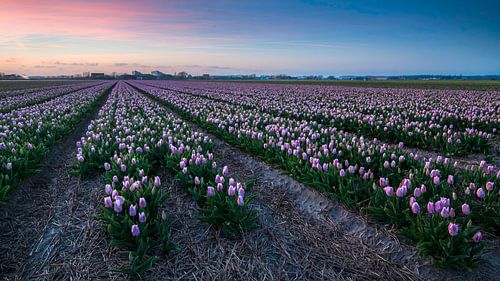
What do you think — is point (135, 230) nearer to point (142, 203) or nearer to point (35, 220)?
point (142, 203)

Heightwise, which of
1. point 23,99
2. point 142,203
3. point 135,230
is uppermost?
point 142,203

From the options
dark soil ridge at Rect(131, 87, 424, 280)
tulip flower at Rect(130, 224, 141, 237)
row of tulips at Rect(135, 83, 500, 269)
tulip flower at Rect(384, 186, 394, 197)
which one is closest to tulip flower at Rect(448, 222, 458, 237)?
row of tulips at Rect(135, 83, 500, 269)

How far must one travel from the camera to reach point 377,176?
5.46m

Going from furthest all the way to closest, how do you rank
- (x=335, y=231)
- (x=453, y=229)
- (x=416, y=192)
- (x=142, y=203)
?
(x=335, y=231), (x=416, y=192), (x=142, y=203), (x=453, y=229)

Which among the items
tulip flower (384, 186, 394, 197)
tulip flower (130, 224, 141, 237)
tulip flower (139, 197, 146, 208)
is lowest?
tulip flower (130, 224, 141, 237)

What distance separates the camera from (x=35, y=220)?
439 cm

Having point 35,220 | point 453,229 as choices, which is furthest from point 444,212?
point 35,220

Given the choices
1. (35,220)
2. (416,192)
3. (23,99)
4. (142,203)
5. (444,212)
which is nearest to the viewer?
(444,212)

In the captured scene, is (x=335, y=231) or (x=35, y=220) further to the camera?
(x=35, y=220)

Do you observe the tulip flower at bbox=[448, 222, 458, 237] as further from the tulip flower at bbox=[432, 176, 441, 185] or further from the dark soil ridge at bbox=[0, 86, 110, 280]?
the dark soil ridge at bbox=[0, 86, 110, 280]

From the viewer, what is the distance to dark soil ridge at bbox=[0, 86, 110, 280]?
134 inches

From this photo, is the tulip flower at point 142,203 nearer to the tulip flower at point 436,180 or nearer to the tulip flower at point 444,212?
the tulip flower at point 444,212

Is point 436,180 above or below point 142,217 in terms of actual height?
above

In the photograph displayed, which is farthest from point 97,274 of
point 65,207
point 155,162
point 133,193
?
point 155,162
